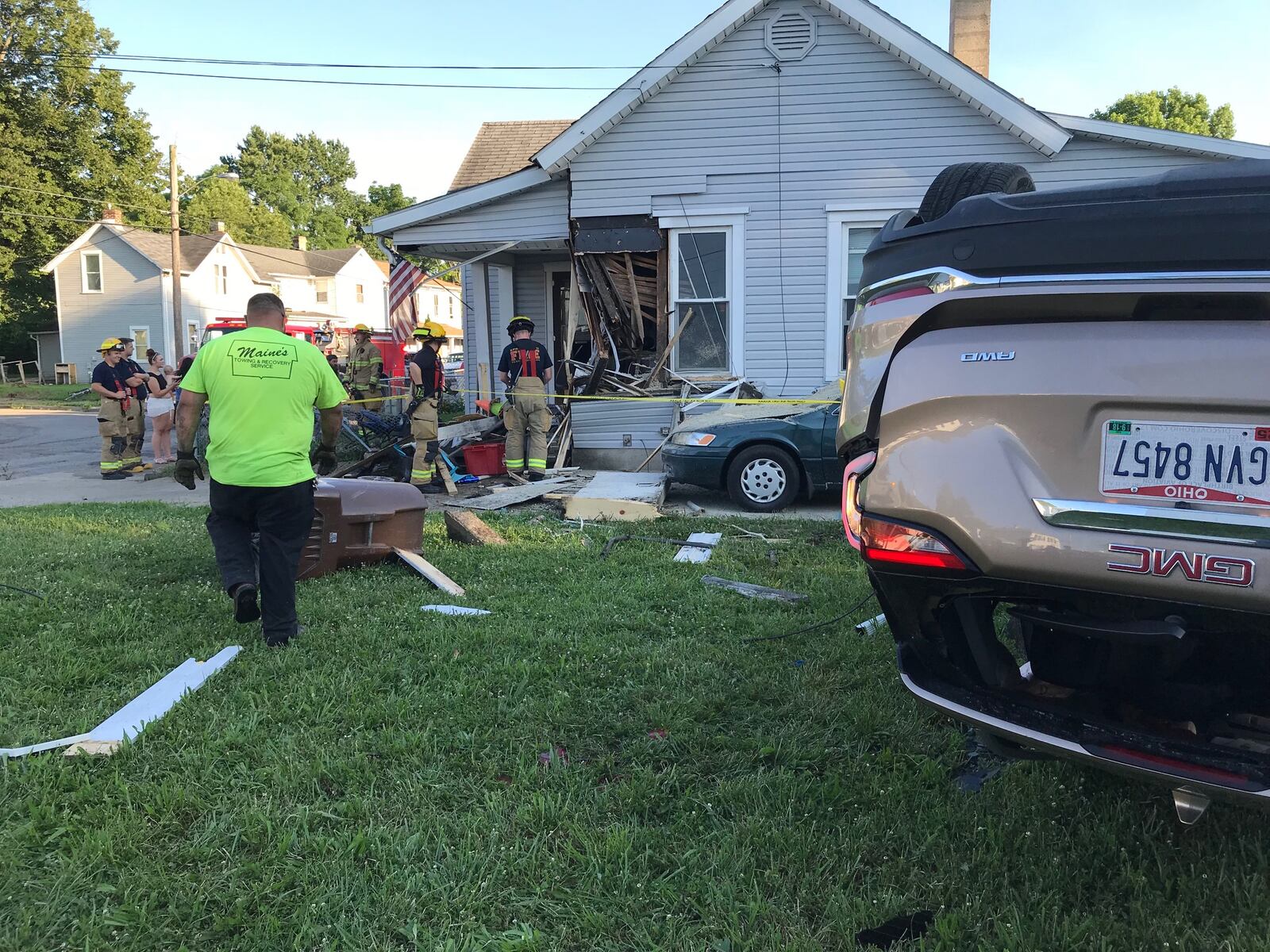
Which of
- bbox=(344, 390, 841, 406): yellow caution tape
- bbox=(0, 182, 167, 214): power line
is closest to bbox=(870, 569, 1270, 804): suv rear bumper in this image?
bbox=(344, 390, 841, 406): yellow caution tape

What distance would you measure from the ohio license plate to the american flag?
13930 millimetres

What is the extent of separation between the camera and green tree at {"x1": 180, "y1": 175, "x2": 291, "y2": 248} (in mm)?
52281

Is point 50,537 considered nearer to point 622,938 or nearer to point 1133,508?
point 622,938

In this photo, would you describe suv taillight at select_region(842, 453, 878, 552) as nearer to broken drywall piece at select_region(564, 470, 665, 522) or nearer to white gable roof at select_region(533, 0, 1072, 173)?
broken drywall piece at select_region(564, 470, 665, 522)

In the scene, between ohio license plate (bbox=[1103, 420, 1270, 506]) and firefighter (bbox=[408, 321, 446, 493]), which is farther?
firefighter (bbox=[408, 321, 446, 493])

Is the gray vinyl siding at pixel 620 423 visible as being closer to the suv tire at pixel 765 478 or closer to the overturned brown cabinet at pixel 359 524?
the suv tire at pixel 765 478

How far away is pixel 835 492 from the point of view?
8.94 m

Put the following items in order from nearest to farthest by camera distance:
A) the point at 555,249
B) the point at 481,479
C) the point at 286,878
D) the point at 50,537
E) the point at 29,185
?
1. the point at 286,878
2. the point at 50,537
3. the point at 481,479
4. the point at 555,249
5. the point at 29,185

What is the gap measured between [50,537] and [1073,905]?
7.58 metres

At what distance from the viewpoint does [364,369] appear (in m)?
15.2


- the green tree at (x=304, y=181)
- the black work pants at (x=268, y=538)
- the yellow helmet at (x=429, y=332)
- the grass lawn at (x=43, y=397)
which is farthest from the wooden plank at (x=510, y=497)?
the green tree at (x=304, y=181)

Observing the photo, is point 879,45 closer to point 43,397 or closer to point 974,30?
point 974,30

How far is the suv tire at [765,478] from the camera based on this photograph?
27.9 ft

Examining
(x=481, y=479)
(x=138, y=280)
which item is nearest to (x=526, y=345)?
(x=481, y=479)
